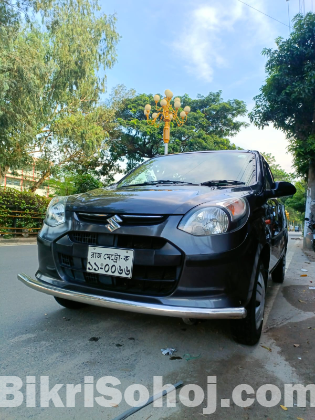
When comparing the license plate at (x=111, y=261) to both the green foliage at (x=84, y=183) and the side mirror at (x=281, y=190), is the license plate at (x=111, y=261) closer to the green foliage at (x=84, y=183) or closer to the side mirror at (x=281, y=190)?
the side mirror at (x=281, y=190)

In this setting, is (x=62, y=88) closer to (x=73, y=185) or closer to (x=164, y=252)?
(x=73, y=185)

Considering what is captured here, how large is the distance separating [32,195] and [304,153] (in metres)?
10.0

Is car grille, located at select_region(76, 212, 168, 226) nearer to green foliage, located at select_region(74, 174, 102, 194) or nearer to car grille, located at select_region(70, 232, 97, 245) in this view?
car grille, located at select_region(70, 232, 97, 245)

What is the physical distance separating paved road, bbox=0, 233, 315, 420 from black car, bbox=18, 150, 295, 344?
10.7 inches

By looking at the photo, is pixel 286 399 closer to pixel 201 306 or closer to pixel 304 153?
pixel 201 306

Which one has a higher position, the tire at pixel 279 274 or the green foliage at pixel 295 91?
the green foliage at pixel 295 91

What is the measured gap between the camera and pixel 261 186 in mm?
2758

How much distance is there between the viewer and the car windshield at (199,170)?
286cm

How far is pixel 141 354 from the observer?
216cm

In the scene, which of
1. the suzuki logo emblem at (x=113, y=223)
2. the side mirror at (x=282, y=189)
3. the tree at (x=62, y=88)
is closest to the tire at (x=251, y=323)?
the side mirror at (x=282, y=189)

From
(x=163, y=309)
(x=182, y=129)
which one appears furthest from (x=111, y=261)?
(x=182, y=129)

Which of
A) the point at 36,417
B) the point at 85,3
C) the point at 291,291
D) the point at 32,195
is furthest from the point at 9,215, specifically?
the point at 85,3

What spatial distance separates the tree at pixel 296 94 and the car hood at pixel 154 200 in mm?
8576

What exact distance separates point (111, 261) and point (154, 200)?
1.66 ft
